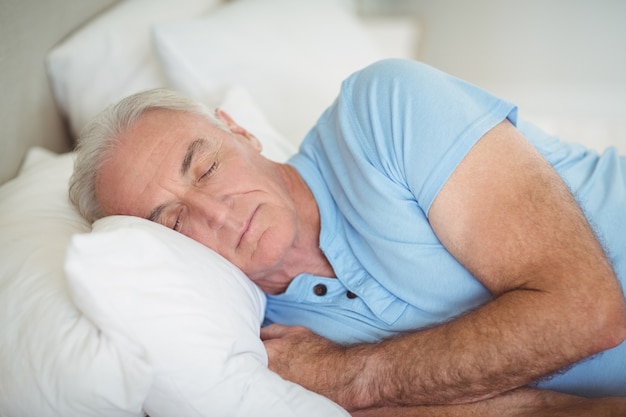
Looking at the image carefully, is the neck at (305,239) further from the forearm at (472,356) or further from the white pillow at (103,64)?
the white pillow at (103,64)

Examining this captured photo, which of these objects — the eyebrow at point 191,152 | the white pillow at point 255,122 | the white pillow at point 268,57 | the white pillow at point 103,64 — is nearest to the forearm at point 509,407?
the eyebrow at point 191,152

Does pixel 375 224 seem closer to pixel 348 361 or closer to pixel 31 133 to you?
pixel 348 361

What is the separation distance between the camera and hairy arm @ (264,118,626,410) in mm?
750

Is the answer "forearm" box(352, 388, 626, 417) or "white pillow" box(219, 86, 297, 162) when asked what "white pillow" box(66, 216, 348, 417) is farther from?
"white pillow" box(219, 86, 297, 162)

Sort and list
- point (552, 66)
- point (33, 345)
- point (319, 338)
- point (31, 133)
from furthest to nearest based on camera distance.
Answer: point (552, 66)
point (31, 133)
point (319, 338)
point (33, 345)

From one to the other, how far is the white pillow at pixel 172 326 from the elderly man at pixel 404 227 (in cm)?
17

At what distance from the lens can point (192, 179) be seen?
982mm

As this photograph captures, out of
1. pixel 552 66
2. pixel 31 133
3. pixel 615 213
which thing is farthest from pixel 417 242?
pixel 552 66

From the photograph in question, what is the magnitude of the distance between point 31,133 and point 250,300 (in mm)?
711

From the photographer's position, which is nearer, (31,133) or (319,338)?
(319,338)

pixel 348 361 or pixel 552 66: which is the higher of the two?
pixel 552 66

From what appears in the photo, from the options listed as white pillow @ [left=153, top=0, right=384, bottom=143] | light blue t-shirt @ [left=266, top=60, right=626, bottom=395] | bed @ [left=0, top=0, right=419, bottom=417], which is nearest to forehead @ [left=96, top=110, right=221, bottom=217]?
bed @ [left=0, top=0, right=419, bottom=417]

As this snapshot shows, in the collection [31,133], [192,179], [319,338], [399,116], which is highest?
[399,116]

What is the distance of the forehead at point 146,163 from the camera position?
97cm
